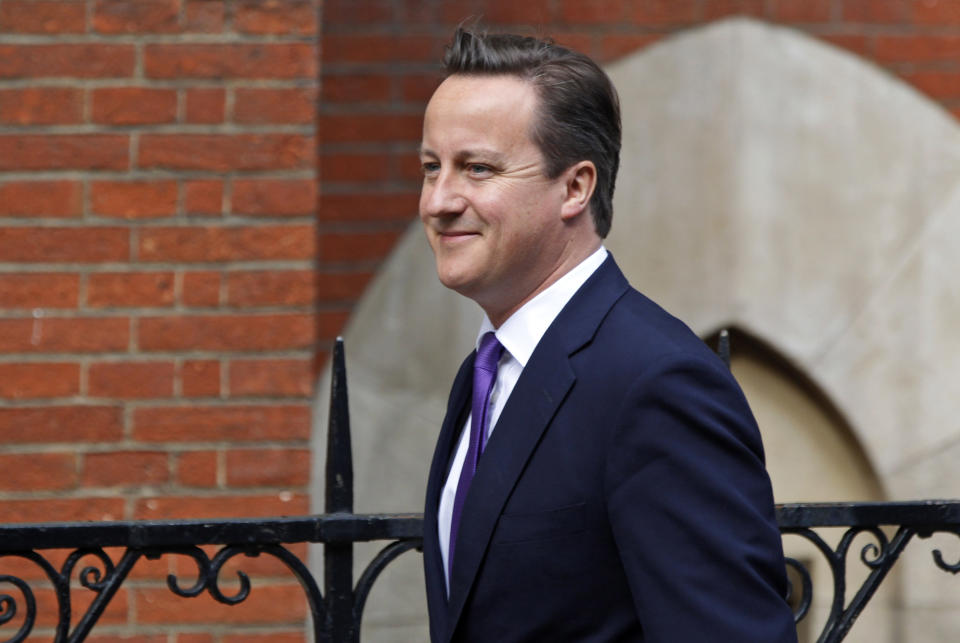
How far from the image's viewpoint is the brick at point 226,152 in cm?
293

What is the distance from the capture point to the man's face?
1746 mm

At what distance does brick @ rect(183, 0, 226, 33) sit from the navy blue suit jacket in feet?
5.03

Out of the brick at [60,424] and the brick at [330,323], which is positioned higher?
the brick at [330,323]

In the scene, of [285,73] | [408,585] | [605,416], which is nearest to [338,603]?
[605,416]

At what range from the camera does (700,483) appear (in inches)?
59.5

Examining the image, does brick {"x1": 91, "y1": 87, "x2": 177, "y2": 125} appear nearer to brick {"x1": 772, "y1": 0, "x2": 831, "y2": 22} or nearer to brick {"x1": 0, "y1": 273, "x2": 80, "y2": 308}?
brick {"x1": 0, "y1": 273, "x2": 80, "y2": 308}

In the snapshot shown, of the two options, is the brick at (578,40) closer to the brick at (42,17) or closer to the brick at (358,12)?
the brick at (358,12)

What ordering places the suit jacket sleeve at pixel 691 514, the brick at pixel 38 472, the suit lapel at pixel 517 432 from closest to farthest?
the suit jacket sleeve at pixel 691 514
the suit lapel at pixel 517 432
the brick at pixel 38 472

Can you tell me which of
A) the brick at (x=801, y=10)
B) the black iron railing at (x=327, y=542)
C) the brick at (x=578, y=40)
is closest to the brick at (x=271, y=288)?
the black iron railing at (x=327, y=542)

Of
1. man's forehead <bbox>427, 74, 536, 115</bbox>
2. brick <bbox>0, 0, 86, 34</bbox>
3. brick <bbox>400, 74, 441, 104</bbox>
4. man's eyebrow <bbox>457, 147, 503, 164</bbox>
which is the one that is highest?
brick <bbox>0, 0, 86, 34</bbox>

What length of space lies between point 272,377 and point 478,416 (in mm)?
1233

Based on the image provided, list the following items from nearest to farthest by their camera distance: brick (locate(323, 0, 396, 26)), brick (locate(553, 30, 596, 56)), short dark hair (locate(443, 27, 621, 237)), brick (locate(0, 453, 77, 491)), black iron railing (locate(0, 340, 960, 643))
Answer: short dark hair (locate(443, 27, 621, 237)) < black iron railing (locate(0, 340, 960, 643)) < brick (locate(0, 453, 77, 491)) < brick (locate(323, 0, 396, 26)) < brick (locate(553, 30, 596, 56))

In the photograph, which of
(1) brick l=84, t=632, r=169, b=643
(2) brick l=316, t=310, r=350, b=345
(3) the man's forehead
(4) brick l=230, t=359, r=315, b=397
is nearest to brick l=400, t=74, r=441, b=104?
(2) brick l=316, t=310, r=350, b=345

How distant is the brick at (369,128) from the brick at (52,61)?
1.00m
